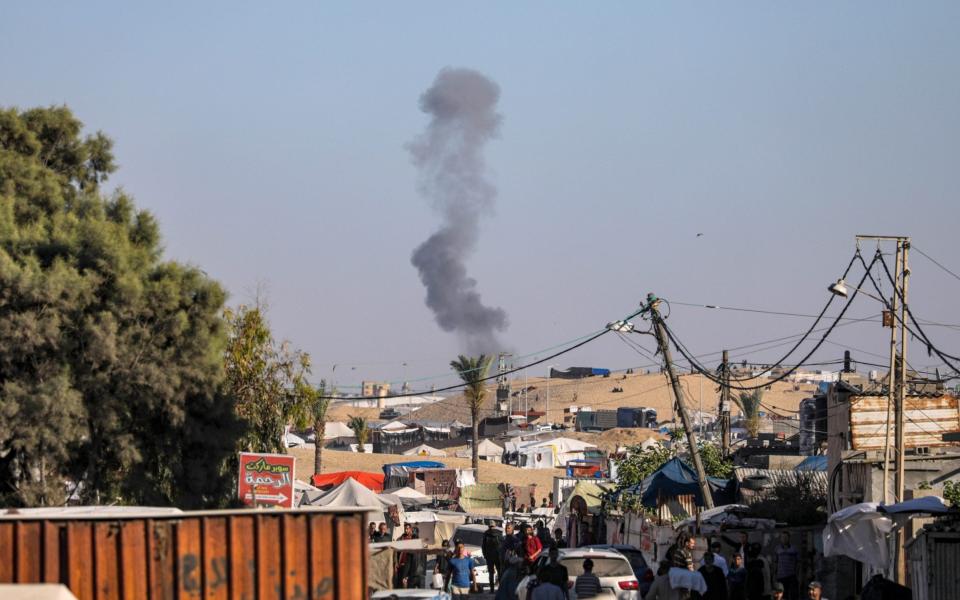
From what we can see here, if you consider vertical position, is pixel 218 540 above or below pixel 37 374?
below

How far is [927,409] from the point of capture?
98.0 feet

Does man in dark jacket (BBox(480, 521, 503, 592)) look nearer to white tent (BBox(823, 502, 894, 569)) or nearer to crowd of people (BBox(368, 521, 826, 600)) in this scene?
crowd of people (BBox(368, 521, 826, 600))

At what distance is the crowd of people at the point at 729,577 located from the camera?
17156 millimetres

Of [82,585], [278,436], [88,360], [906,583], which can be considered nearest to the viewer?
[82,585]

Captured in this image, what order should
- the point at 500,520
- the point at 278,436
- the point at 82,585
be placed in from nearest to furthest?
1. the point at 82,585
2. the point at 278,436
3. the point at 500,520

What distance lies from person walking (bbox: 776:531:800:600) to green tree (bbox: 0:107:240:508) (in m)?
10.5

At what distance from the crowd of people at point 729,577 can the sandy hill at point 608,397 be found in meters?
109

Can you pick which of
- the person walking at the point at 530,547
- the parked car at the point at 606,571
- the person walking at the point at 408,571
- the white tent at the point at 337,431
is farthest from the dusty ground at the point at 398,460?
the parked car at the point at 606,571

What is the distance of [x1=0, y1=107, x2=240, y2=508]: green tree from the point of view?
20.4 metres

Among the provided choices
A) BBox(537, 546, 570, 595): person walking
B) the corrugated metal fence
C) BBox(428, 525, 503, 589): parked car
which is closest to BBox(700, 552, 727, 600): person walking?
BBox(537, 546, 570, 595): person walking

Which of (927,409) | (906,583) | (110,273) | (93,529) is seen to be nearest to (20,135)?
(110,273)

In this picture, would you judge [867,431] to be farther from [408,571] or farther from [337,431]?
[337,431]

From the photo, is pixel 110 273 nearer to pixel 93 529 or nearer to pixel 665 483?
pixel 93 529

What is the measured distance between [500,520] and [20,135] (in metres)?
17.8
